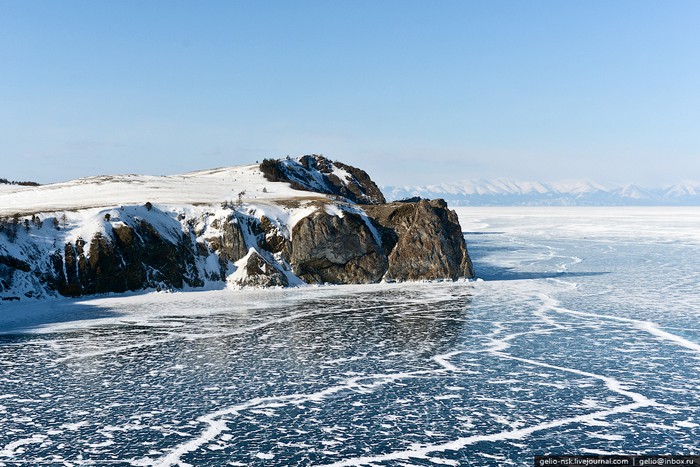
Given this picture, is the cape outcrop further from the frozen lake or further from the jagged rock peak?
the jagged rock peak

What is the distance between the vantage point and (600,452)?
1451 centimetres

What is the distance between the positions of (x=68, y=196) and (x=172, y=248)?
17.4 meters

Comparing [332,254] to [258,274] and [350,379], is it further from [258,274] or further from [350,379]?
[350,379]

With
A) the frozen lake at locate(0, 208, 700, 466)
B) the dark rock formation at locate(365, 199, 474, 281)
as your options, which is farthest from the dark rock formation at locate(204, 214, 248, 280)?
the dark rock formation at locate(365, 199, 474, 281)

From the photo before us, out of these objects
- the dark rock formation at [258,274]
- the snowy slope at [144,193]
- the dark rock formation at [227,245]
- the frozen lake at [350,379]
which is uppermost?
the snowy slope at [144,193]

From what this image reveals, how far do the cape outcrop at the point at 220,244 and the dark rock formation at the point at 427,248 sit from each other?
3.1 inches

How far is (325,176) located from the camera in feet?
261

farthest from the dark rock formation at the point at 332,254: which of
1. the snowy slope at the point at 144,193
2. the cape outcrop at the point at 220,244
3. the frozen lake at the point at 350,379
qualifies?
the snowy slope at the point at 144,193

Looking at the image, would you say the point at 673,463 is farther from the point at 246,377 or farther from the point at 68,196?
the point at 68,196

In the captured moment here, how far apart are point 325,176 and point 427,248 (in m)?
34.6

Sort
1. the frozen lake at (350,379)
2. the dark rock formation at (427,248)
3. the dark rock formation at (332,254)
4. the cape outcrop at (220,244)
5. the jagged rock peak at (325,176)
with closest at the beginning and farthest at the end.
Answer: the frozen lake at (350,379) → the cape outcrop at (220,244) → the dark rock formation at (332,254) → the dark rock formation at (427,248) → the jagged rock peak at (325,176)

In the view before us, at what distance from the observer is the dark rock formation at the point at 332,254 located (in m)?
46.6

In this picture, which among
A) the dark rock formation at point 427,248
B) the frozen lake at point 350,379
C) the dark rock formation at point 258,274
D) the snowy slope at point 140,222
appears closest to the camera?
the frozen lake at point 350,379

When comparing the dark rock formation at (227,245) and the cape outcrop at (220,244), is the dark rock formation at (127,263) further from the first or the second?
the dark rock formation at (227,245)
